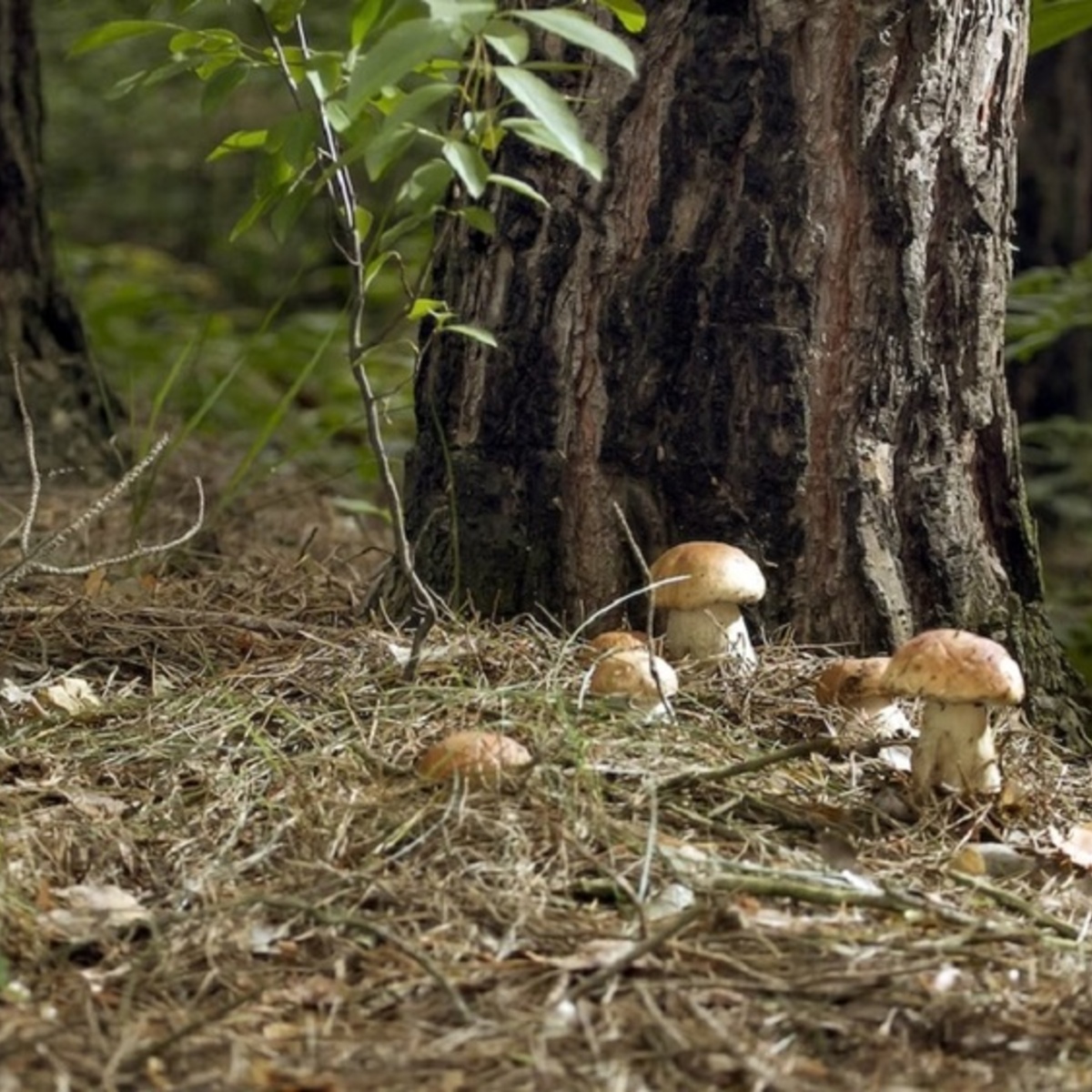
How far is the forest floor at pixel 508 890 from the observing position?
218cm

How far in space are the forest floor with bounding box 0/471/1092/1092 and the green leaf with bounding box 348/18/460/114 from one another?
1076 mm

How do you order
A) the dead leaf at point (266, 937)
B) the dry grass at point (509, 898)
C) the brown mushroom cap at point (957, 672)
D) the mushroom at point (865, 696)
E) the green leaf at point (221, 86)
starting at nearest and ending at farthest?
the dry grass at point (509, 898) < the dead leaf at point (266, 937) < the brown mushroom cap at point (957, 672) < the green leaf at point (221, 86) < the mushroom at point (865, 696)

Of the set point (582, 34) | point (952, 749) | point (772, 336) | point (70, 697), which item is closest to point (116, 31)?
point (582, 34)

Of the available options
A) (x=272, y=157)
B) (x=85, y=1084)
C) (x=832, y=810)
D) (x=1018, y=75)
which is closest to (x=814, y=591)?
(x=832, y=810)

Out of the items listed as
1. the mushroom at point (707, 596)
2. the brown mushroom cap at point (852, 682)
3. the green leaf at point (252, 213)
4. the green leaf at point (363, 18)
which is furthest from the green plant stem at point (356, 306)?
the brown mushroom cap at point (852, 682)

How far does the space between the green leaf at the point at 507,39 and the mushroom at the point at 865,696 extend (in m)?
1.34

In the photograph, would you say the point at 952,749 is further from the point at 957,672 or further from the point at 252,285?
→ the point at 252,285

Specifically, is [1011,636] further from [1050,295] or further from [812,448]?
[1050,295]

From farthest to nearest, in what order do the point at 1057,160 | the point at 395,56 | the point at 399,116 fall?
the point at 1057,160 → the point at 399,116 → the point at 395,56

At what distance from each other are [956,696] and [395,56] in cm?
137

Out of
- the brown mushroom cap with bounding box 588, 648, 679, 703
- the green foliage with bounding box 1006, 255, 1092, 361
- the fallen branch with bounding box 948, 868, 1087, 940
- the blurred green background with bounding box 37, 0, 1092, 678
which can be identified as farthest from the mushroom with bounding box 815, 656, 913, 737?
the green foliage with bounding box 1006, 255, 1092, 361

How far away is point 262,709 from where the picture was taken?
318 centimetres

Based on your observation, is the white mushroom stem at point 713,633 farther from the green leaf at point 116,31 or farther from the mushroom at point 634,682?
the green leaf at point 116,31

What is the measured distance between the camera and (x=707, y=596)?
3.29m
